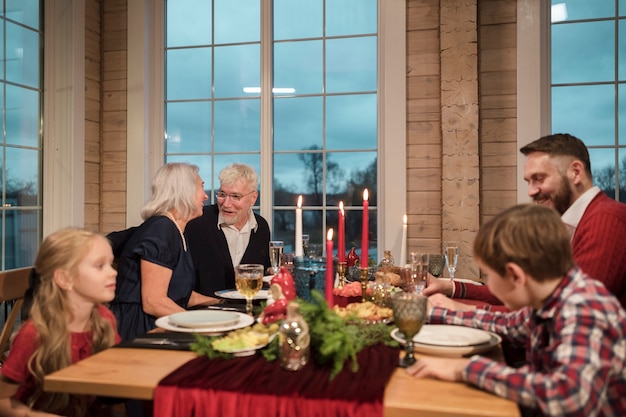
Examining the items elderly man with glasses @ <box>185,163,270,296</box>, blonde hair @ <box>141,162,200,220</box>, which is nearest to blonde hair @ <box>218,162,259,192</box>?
elderly man with glasses @ <box>185,163,270,296</box>

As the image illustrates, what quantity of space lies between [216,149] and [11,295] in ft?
7.98

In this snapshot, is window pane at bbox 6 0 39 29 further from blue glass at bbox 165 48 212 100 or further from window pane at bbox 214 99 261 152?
window pane at bbox 214 99 261 152

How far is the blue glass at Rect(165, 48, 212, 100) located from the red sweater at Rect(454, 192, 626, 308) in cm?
324

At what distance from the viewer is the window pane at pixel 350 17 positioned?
4.04 metres

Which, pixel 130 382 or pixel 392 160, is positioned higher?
pixel 392 160

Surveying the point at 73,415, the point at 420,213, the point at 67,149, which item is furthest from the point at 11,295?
the point at 420,213

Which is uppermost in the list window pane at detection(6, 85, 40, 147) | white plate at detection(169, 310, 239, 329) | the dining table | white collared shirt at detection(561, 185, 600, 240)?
window pane at detection(6, 85, 40, 147)

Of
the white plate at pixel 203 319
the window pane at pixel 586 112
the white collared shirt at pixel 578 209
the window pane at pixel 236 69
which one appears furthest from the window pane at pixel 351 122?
the white plate at pixel 203 319

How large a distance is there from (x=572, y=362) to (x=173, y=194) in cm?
176

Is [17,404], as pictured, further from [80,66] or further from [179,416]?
[80,66]

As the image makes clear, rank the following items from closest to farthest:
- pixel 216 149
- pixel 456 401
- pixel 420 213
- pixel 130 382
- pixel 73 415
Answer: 1. pixel 456 401
2. pixel 130 382
3. pixel 73 415
4. pixel 420 213
5. pixel 216 149

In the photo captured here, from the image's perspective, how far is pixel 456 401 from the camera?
3.41 feet

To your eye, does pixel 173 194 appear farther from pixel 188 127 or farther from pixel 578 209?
pixel 188 127

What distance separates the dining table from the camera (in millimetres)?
1013
